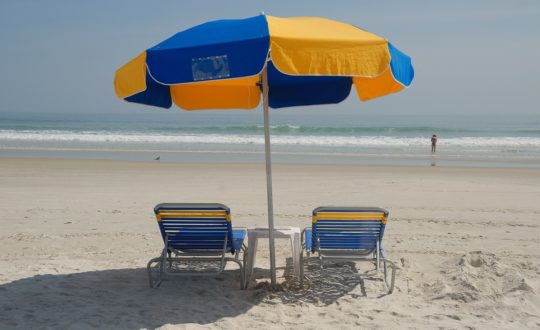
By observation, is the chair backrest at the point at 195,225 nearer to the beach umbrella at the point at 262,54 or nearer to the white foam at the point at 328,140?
the beach umbrella at the point at 262,54

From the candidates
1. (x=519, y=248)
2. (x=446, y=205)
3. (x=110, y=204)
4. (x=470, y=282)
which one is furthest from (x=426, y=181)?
(x=470, y=282)

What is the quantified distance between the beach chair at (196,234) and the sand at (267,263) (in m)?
0.24

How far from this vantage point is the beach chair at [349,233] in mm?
4711

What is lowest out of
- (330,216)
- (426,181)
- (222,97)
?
(426,181)

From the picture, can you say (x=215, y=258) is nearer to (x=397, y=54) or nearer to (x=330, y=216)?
(x=330, y=216)

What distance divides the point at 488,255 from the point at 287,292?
2.35 meters

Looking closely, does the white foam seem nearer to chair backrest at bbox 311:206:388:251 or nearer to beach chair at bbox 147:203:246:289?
chair backrest at bbox 311:206:388:251

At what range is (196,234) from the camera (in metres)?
4.84

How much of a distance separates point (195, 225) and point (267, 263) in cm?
130

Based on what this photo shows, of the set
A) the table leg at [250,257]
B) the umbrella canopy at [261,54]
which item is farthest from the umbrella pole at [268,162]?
the umbrella canopy at [261,54]

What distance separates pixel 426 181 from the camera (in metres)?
13.4

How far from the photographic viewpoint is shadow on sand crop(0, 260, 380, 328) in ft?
13.6

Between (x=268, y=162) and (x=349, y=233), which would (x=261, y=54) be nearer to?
(x=268, y=162)

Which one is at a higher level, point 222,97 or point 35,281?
point 222,97
